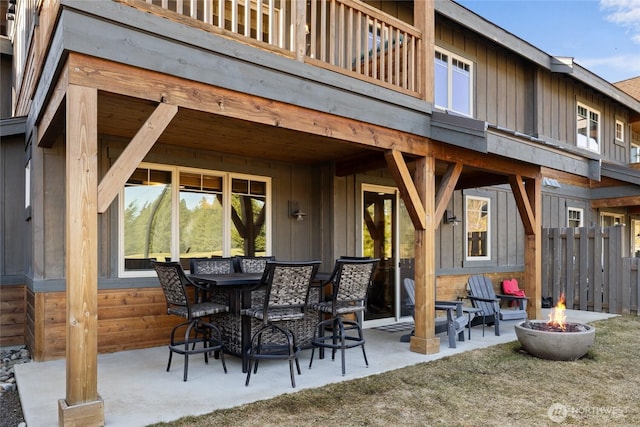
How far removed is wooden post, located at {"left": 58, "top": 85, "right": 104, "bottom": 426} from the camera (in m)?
2.81

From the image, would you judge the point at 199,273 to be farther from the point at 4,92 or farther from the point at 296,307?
the point at 4,92

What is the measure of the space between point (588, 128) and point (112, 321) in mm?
11279

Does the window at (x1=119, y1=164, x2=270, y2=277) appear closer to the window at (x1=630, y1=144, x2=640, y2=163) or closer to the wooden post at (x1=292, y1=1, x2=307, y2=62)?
the wooden post at (x1=292, y1=1, x2=307, y2=62)

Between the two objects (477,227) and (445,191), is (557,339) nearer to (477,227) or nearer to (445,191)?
(445,191)

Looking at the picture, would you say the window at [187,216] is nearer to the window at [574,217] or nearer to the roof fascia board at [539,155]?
the roof fascia board at [539,155]

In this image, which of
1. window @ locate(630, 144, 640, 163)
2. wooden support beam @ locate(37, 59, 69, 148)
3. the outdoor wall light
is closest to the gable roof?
window @ locate(630, 144, 640, 163)

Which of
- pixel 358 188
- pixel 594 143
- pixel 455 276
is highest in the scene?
pixel 594 143

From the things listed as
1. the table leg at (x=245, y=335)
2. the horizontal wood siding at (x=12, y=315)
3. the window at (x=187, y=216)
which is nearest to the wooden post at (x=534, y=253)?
the window at (x=187, y=216)

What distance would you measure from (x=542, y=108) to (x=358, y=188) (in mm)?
5313

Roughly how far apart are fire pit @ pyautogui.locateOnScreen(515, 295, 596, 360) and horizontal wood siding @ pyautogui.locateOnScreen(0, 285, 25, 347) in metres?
5.41

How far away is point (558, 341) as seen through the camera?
177 inches

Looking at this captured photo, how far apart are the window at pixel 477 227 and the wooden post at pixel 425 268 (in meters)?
3.53

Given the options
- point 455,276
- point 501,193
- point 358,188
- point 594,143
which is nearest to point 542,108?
point 501,193

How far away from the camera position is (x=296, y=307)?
4023 mm
